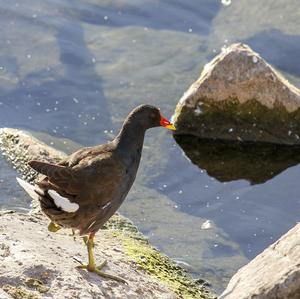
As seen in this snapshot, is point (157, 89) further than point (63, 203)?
Yes

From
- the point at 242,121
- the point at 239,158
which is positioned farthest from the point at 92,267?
the point at 242,121

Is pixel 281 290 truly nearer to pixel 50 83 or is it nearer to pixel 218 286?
pixel 218 286

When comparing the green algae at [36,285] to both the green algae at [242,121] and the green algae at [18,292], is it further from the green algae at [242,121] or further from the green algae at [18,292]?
the green algae at [242,121]

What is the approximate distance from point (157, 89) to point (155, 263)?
3.74 m

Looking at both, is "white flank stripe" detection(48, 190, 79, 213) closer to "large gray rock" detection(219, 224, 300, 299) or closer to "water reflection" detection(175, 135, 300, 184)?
"large gray rock" detection(219, 224, 300, 299)

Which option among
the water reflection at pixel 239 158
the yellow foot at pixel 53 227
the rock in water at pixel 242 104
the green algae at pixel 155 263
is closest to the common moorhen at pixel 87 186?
the yellow foot at pixel 53 227

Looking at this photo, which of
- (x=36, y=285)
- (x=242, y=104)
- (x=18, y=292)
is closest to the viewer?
(x=18, y=292)

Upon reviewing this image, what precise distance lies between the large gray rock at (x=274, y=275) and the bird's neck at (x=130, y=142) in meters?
1.11

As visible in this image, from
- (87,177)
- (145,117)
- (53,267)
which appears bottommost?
(53,267)

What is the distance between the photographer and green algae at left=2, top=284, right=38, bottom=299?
5.62 m

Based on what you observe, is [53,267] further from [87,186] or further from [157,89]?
[157,89]

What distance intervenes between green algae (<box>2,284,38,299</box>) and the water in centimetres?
245

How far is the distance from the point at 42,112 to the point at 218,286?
10.8 ft

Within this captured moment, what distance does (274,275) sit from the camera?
236 inches
